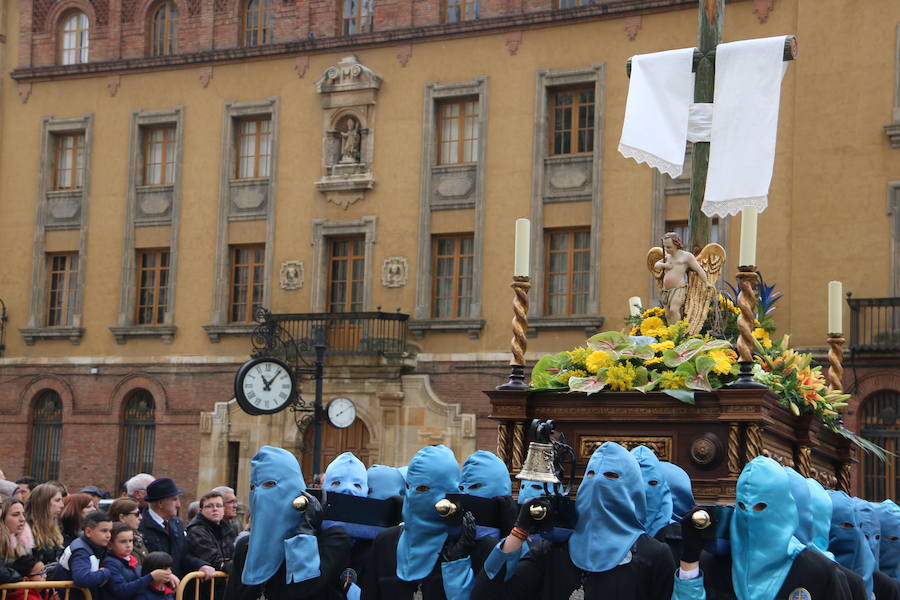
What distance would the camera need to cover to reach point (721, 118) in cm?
1109

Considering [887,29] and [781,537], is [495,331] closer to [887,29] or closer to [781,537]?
[887,29]

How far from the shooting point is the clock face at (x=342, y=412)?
28438 mm

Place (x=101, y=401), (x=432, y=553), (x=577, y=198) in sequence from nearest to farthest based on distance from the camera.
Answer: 1. (x=432, y=553)
2. (x=577, y=198)
3. (x=101, y=401)

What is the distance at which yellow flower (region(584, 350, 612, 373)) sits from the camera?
9883 mm

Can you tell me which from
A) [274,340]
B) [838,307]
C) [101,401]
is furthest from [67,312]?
[838,307]

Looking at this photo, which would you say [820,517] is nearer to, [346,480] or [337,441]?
[346,480]

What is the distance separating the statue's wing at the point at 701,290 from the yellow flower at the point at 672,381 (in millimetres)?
848

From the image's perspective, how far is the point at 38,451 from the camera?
34062 millimetres

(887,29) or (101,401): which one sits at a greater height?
(887,29)

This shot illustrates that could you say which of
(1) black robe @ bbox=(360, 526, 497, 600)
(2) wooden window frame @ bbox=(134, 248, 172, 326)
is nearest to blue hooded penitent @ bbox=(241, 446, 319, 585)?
(1) black robe @ bbox=(360, 526, 497, 600)

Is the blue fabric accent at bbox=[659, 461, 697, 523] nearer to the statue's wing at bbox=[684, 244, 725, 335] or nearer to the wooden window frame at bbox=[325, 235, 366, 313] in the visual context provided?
the statue's wing at bbox=[684, 244, 725, 335]

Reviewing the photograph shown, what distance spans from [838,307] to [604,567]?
6098 millimetres

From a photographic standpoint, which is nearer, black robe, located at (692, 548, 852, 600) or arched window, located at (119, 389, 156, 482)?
black robe, located at (692, 548, 852, 600)

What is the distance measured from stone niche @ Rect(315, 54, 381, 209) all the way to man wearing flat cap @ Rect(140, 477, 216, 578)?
20.2 m
